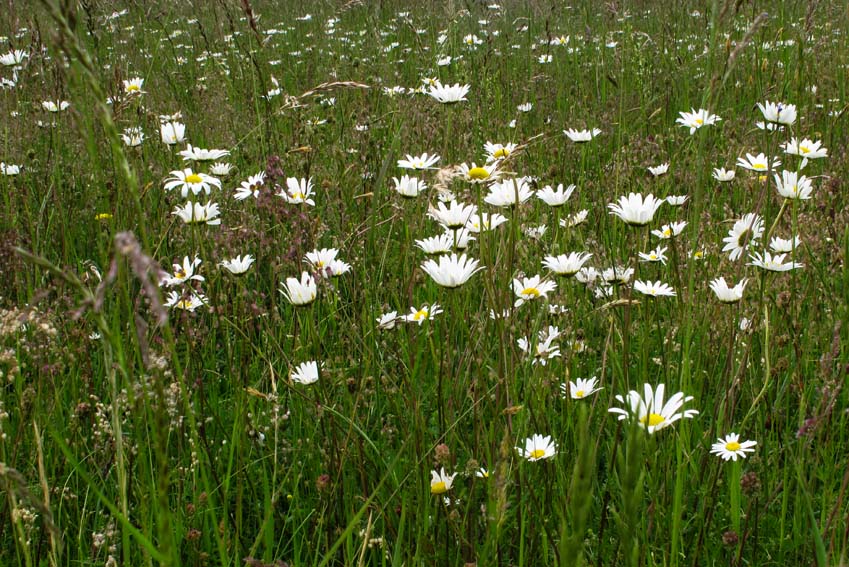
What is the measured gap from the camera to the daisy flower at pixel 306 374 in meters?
1.73

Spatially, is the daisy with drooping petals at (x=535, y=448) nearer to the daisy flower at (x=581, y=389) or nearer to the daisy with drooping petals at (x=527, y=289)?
the daisy flower at (x=581, y=389)

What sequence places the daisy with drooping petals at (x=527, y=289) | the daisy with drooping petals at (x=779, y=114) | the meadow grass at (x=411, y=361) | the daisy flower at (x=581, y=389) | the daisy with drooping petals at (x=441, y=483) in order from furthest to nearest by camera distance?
the daisy with drooping petals at (x=779, y=114)
the daisy with drooping petals at (x=527, y=289)
the daisy flower at (x=581, y=389)
the daisy with drooping petals at (x=441, y=483)
the meadow grass at (x=411, y=361)

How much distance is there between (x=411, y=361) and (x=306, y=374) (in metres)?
0.27

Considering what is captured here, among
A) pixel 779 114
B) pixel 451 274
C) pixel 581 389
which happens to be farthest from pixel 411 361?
pixel 779 114

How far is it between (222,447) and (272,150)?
204 centimetres

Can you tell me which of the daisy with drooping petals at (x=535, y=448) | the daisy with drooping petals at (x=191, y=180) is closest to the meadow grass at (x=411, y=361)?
the daisy with drooping petals at (x=535, y=448)

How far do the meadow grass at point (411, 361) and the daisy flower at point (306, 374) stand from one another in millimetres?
29

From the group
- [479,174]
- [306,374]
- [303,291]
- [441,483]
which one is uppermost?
[479,174]

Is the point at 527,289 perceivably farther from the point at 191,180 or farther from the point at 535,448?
the point at 191,180

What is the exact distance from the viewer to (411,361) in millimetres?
1682

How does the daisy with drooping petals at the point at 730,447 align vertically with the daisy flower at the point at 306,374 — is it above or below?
below

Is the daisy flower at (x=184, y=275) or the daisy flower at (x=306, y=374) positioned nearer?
the daisy flower at (x=306, y=374)

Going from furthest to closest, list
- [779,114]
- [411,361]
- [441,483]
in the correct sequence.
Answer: [779,114] < [411,361] < [441,483]

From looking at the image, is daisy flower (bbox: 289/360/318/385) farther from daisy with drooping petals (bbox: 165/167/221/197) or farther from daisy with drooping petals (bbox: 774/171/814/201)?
daisy with drooping petals (bbox: 774/171/814/201)
